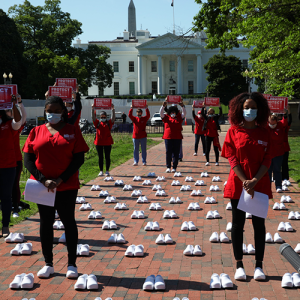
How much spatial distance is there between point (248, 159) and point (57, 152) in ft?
6.47

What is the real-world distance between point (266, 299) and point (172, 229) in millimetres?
2825

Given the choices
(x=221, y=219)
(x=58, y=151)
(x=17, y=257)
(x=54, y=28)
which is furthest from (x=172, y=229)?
(x=54, y=28)

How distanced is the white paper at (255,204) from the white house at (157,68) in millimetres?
76439

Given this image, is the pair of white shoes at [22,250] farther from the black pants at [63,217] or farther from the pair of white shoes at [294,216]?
the pair of white shoes at [294,216]

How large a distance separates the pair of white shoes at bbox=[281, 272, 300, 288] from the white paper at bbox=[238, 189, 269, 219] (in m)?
0.65

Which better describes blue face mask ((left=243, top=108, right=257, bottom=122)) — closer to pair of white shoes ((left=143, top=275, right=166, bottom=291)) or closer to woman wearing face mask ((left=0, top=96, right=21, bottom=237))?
pair of white shoes ((left=143, top=275, right=166, bottom=291))

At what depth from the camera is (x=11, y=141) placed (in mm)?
6059

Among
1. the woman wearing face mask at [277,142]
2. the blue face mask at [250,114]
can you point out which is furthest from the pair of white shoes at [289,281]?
the woman wearing face mask at [277,142]

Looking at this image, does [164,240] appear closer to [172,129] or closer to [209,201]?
[209,201]

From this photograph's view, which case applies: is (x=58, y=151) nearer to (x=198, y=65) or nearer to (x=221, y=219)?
(x=221, y=219)

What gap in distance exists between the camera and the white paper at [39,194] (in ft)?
14.1

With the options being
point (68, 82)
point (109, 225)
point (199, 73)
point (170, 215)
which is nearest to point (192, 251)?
point (109, 225)

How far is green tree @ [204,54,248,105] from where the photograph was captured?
6066 cm

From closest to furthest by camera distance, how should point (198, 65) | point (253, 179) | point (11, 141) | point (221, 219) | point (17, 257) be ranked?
point (253, 179)
point (17, 257)
point (11, 141)
point (221, 219)
point (198, 65)
